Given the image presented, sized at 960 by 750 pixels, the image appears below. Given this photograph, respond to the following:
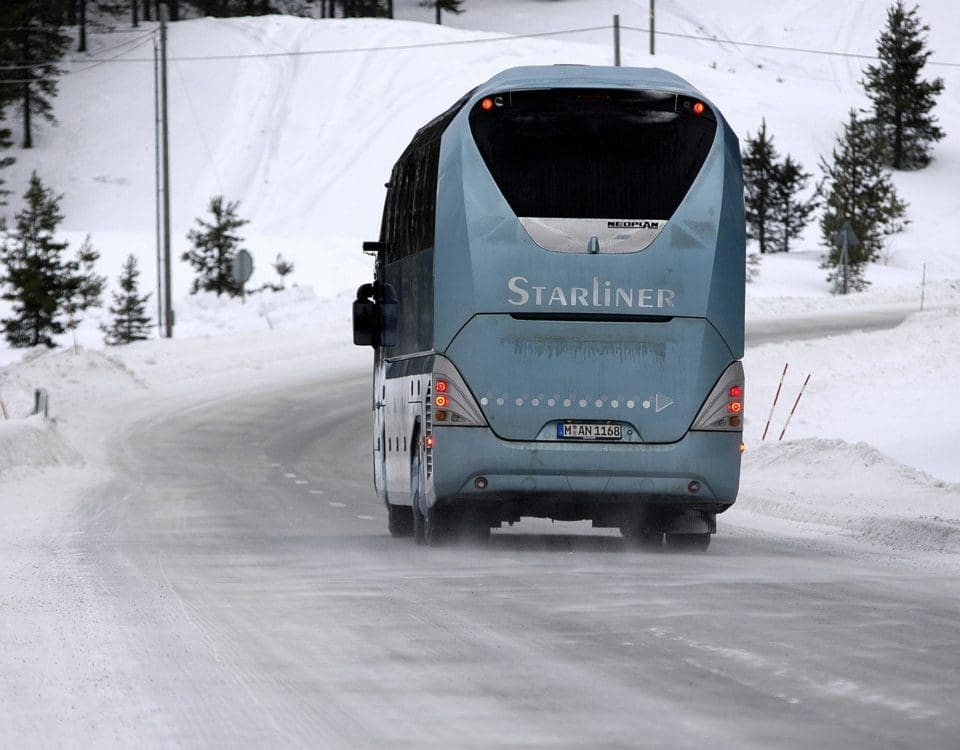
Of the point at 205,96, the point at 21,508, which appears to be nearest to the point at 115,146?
the point at 205,96

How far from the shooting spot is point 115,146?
4380 inches

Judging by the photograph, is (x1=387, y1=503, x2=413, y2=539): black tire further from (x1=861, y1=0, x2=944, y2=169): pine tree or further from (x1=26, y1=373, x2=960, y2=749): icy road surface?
(x1=861, y1=0, x2=944, y2=169): pine tree

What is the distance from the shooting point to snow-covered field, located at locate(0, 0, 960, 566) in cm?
2419

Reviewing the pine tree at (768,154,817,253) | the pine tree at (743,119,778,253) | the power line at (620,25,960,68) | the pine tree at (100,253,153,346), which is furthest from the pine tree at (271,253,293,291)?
the power line at (620,25,960,68)

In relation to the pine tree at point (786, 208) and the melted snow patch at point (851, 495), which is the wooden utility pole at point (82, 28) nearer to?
the pine tree at point (786, 208)

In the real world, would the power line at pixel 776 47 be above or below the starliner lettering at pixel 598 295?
above

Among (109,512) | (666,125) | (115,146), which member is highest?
(115,146)

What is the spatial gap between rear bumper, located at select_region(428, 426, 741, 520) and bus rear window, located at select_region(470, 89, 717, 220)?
71.2 inches

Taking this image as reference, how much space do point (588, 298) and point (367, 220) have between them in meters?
80.5

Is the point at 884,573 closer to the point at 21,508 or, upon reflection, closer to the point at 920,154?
the point at 21,508

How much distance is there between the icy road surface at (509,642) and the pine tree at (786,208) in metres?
65.9

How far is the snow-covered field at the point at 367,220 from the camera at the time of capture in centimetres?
2419

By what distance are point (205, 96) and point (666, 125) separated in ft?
327

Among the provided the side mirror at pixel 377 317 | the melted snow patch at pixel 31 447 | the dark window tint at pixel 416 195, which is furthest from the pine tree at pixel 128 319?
the side mirror at pixel 377 317
